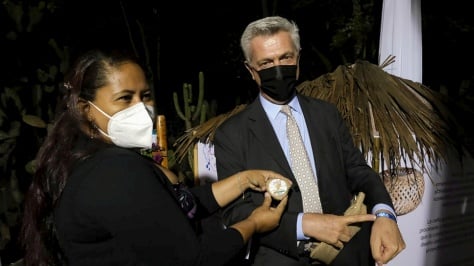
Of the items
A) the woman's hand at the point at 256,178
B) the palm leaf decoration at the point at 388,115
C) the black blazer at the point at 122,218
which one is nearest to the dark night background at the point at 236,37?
the palm leaf decoration at the point at 388,115

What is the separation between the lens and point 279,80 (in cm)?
267

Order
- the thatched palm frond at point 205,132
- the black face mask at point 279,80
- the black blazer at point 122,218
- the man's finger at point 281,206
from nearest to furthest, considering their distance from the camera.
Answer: the black blazer at point 122,218 < the man's finger at point 281,206 < the black face mask at point 279,80 < the thatched palm frond at point 205,132

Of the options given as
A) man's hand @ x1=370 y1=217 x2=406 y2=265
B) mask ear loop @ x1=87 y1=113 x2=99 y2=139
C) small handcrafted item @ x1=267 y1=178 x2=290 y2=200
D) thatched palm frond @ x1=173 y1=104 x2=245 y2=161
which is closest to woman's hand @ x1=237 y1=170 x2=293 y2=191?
small handcrafted item @ x1=267 y1=178 x2=290 y2=200

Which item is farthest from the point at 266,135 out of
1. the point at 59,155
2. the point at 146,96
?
the point at 59,155

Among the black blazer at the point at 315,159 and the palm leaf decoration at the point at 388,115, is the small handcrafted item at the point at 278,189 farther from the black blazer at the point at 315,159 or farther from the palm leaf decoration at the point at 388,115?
the palm leaf decoration at the point at 388,115

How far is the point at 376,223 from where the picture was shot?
2348 mm

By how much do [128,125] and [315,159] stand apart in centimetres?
99

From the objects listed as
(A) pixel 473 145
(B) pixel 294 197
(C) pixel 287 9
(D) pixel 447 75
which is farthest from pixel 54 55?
(D) pixel 447 75

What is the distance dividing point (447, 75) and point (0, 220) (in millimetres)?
8251

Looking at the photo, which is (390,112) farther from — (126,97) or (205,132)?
(126,97)

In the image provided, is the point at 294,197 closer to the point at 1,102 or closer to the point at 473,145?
the point at 473,145

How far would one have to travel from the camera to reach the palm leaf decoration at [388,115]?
10.3 ft

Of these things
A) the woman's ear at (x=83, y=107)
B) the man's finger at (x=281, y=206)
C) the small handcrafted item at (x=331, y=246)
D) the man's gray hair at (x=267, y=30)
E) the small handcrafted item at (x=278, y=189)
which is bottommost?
the small handcrafted item at (x=331, y=246)

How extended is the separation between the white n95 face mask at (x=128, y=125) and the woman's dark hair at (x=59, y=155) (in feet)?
0.27
